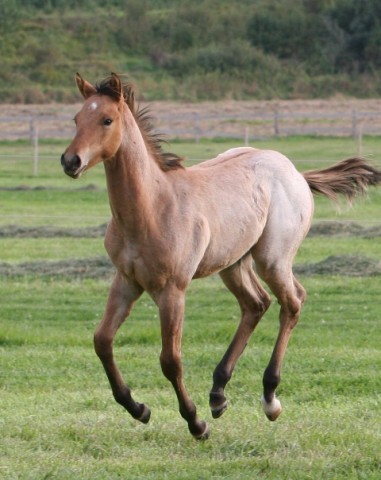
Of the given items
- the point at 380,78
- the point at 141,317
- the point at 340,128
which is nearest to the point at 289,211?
the point at 141,317

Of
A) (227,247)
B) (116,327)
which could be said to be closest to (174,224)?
(227,247)

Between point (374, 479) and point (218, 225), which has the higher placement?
point (218, 225)

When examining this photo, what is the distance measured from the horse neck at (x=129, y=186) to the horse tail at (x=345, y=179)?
223 cm

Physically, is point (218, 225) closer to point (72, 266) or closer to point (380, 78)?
point (72, 266)

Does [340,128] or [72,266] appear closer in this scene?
[72,266]

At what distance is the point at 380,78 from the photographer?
172 ft

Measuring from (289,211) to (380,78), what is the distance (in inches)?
1785

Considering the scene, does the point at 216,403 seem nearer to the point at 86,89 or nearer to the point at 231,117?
the point at 86,89

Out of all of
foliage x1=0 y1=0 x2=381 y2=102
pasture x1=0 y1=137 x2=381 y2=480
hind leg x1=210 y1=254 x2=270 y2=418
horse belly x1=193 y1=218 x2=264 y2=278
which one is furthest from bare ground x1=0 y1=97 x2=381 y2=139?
horse belly x1=193 y1=218 x2=264 y2=278

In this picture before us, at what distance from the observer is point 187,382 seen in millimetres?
9609

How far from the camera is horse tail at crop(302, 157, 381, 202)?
9086 mm

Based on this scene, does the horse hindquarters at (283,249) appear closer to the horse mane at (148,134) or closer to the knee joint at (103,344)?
the horse mane at (148,134)

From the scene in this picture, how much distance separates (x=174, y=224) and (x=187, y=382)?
2.74m

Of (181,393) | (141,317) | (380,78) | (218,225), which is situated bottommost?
(380,78)
